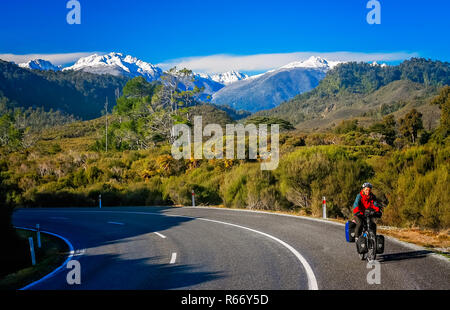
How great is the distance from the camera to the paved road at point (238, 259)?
654 centimetres

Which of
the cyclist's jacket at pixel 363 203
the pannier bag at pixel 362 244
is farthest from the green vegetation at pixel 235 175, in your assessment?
the pannier bag at pixel 362 244

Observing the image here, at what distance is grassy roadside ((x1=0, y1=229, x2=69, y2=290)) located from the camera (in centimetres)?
834

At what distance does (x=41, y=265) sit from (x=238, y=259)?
17.7 feet

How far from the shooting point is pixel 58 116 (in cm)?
18812

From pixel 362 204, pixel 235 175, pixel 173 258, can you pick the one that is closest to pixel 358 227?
pixel 362 204

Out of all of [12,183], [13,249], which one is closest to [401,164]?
[13,249]

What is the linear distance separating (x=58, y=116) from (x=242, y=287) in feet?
661

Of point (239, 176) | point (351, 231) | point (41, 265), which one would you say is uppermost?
point (239, 176)

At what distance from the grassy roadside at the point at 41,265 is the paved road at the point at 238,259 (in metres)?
0.52

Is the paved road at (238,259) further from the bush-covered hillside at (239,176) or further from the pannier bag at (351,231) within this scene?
the bush-covered hillside at (239,176)

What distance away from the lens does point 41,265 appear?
9922 mm

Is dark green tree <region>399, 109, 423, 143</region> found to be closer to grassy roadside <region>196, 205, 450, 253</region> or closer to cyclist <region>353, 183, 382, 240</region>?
grassy roadside <region>196, 205, 450, 253</region>

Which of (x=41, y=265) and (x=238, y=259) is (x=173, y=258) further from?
(x=41, y=265)

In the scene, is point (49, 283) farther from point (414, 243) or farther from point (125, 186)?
point (125, 186)
